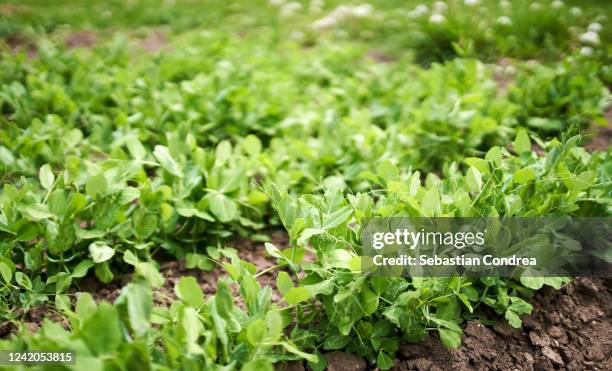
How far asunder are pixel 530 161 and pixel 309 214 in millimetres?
870

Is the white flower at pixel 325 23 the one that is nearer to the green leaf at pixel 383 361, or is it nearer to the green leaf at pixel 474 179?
the green leaf at pixel 474 179

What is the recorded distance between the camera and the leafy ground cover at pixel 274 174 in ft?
4.68

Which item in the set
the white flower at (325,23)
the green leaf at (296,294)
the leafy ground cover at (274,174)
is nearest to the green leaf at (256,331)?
the leafy ground cover at (274,174)

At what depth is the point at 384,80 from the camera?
10.7 ft

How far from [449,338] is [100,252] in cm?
114

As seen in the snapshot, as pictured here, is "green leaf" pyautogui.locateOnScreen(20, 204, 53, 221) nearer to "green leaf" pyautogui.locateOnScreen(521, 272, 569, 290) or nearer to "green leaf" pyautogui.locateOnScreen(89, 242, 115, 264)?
"green leaf" pyautogui.locateOnScreen(89, 242, 115, 264)

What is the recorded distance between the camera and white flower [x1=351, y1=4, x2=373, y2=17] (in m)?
4.32

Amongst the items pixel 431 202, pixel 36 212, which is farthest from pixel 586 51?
pixel 36 212

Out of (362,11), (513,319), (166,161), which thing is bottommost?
(513,319)

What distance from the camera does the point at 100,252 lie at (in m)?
1.69

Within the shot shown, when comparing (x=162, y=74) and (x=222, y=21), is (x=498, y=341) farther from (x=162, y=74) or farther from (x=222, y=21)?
(x=222, y=21)

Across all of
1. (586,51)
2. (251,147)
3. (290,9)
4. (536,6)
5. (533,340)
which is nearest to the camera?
(533,340)

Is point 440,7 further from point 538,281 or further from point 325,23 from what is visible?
point 538,281

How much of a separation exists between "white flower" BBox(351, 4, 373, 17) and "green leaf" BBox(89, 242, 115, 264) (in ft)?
10.9
